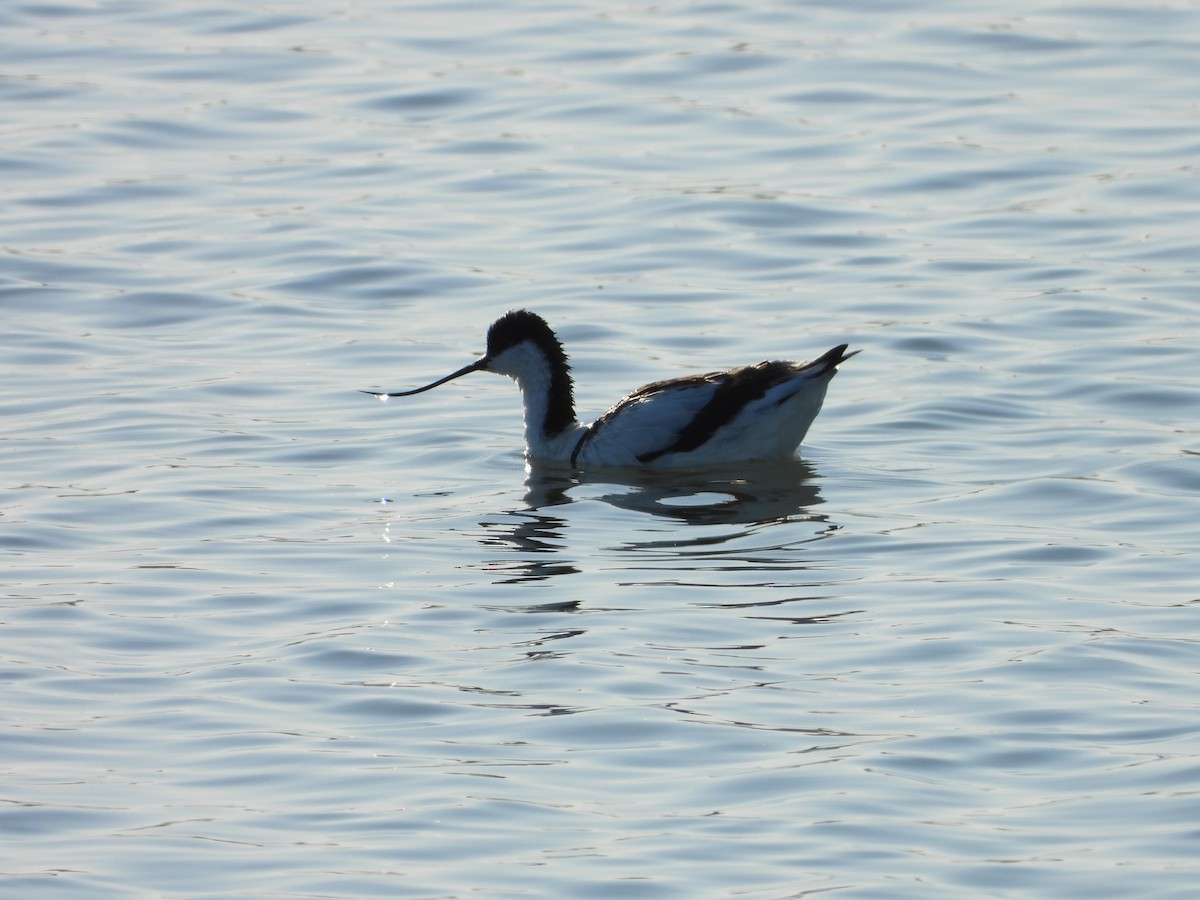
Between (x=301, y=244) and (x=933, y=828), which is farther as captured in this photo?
(x=301, y=244)

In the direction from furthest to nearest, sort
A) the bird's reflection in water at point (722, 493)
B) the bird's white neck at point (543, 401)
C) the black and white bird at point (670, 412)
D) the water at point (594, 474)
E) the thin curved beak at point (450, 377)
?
the thin curved beak at point (450, 377) → the bird's white neck at point (543, 401) → the black and white bird at point (670, 412) → the bird's reflection in water at point (722, 493) → the water at point (594, 474)

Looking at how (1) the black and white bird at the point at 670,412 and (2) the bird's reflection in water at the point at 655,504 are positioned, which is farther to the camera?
(1) the black and white bird at the point at 670,412

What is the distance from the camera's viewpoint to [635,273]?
50.8ft

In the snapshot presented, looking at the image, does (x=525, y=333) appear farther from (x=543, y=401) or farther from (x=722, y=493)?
(x=722, y=493)

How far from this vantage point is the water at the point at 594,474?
647 centimetres

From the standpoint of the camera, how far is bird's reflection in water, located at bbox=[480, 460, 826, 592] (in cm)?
999

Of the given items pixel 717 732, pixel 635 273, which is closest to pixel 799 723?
pixel 717 732

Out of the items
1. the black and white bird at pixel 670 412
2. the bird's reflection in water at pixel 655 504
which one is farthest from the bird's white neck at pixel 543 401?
the bird's reflection in water at pixel 655 504

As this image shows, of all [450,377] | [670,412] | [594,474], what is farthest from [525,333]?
[670,412]

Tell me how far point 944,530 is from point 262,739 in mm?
4053

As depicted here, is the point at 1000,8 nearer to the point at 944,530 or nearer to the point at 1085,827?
the point at 944,530

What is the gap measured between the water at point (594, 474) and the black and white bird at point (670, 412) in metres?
0.25

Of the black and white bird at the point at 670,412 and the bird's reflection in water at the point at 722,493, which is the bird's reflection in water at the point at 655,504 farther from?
the black and white bird at the point at 670,412

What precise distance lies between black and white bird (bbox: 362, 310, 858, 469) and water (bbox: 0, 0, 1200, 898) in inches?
9.9
